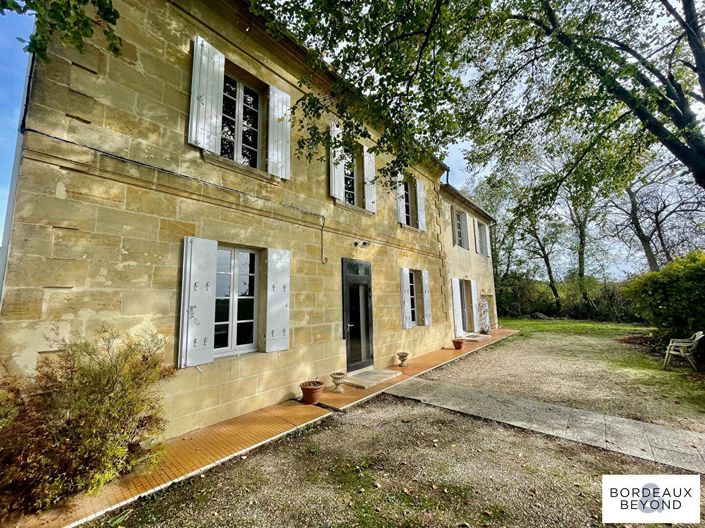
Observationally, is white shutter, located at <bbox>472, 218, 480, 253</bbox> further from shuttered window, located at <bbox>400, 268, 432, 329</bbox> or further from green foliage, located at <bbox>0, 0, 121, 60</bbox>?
green foliage, located at <bbox>0, 0, 121, 60</bbox>

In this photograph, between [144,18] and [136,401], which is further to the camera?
[144,18]

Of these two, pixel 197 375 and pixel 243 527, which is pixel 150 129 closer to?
pixel 197 375

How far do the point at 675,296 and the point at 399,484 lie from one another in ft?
31.3

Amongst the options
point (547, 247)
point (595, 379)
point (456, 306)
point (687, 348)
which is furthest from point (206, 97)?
point (547, 247)

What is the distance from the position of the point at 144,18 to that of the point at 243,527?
5.49 meters

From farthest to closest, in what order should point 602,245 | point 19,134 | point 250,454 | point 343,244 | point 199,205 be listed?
1. point 602,245
2. point 343,244
3. point 199,205
4. point 250,454
5. point 19,134

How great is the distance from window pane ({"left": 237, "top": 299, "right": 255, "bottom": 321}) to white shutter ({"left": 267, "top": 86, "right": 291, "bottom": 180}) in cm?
210

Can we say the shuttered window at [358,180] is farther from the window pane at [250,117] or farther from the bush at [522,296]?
the bush at [522,296]

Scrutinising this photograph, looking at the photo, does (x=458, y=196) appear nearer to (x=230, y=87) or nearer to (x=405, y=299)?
(x=405, y=299)

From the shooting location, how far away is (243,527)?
7.17 feet

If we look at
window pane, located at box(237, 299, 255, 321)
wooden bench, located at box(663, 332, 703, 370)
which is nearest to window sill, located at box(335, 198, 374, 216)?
window pane, located at box(237, 299, 255, 321)

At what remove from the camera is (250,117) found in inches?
195

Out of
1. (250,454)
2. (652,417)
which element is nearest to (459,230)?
(652,417)

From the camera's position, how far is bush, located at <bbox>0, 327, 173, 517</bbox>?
217 centimetres
